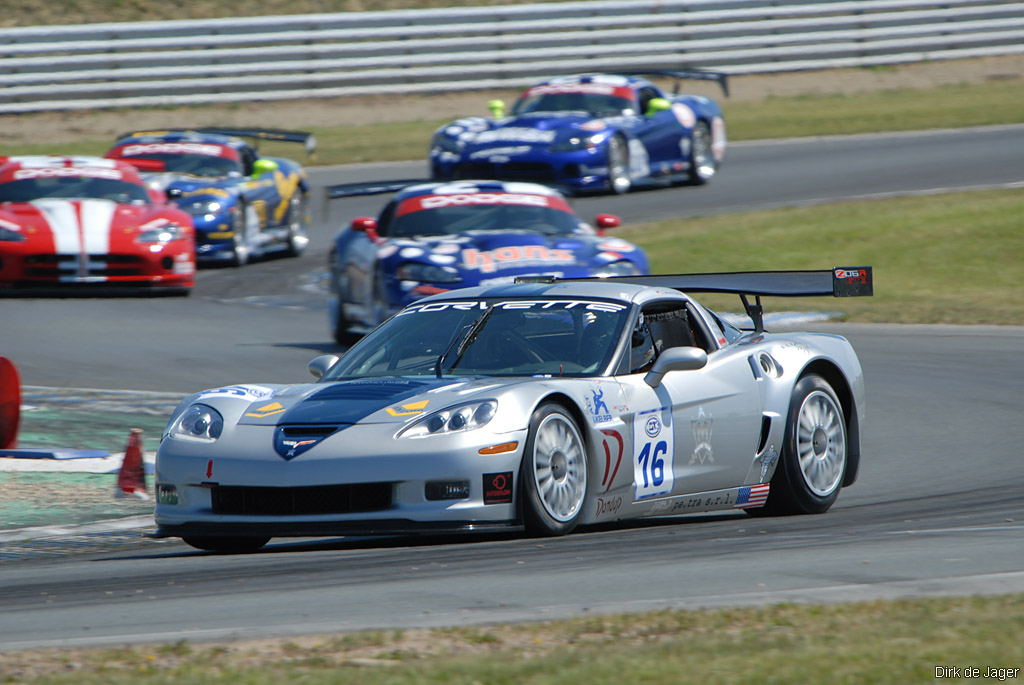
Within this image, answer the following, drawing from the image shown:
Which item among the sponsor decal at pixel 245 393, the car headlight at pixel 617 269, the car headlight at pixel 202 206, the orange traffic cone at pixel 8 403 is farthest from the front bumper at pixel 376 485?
the car headlight at pixel 202 206

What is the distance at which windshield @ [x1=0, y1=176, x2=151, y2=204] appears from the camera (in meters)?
17.4

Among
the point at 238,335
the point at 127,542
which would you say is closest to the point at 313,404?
the point at 127,542

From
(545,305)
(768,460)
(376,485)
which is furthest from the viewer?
(768,460)

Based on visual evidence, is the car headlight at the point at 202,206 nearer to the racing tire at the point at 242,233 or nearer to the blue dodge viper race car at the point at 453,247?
the racing tire at the point at 242,233

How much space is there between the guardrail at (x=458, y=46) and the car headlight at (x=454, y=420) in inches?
907

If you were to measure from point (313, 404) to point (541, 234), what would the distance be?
23.4 ft

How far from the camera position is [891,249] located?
19.8 meters

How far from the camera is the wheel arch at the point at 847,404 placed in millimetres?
8477

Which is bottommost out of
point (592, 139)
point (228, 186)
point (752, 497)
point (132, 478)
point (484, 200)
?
point (752, 497)

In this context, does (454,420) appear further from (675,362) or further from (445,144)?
(445,144)

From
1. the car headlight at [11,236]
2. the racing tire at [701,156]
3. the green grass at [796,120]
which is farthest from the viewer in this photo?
the green grass at [796,120]

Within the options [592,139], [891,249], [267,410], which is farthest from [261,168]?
[267,410]

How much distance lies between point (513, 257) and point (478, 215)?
1138 mm

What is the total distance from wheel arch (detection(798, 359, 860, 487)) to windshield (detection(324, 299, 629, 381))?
1.30 metres
